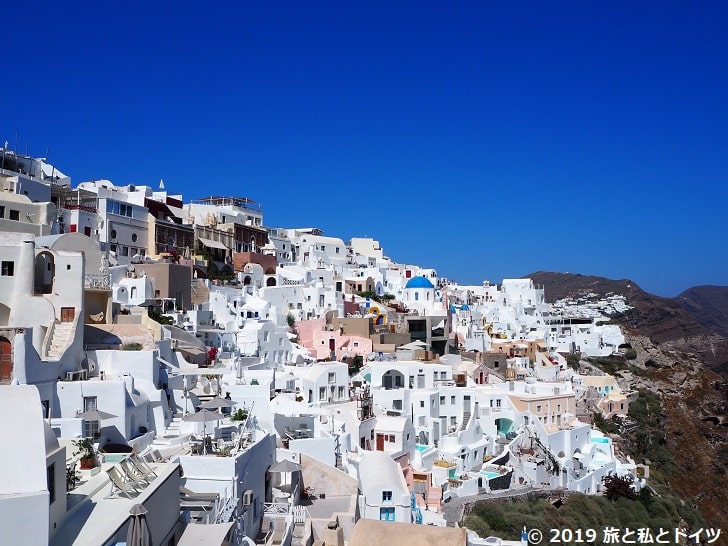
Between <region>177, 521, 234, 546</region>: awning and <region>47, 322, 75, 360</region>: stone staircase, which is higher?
<region>47, 322, 75, 360</region>: stone staircase

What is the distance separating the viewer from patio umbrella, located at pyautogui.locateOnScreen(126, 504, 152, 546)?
33.7ft

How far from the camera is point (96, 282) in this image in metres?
26.3

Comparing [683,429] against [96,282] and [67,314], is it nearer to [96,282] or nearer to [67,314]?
[96,282]

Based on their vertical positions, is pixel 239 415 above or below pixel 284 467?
above

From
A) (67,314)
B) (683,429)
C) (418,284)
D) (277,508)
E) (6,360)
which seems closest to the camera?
(6,360)

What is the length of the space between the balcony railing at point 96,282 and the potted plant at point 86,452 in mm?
10739

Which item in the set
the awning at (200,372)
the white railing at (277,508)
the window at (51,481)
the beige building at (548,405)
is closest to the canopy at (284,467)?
the white railing at (277,508)

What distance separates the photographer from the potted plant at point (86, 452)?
48.0ft

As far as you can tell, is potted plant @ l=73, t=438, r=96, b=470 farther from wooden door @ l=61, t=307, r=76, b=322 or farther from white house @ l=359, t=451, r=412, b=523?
white house @ l=359, t=451, r=412, b=523

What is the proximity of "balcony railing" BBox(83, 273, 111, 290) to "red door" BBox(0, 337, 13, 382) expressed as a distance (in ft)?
26.1

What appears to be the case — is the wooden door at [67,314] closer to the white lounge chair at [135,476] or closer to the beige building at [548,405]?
the white lounge chair at [135,476]

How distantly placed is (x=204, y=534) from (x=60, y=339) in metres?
11.5

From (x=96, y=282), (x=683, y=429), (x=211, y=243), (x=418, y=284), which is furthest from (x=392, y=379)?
(x=683, y=429)

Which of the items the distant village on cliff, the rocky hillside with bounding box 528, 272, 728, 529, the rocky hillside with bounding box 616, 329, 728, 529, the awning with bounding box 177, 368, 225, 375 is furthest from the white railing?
the rocky hillside with bounding box 528, 272, 728, 529
